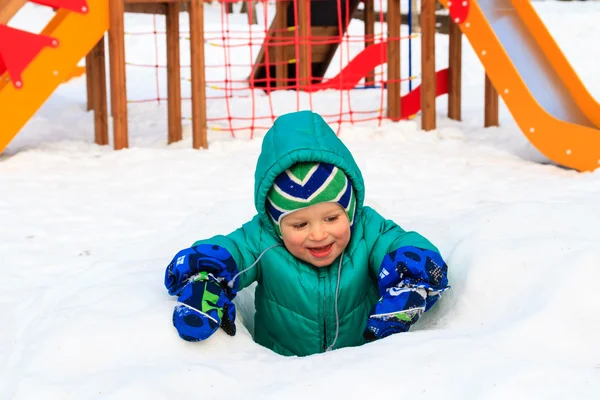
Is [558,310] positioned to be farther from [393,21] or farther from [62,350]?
[393,21]

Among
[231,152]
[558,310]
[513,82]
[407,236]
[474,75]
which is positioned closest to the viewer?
[558,310]

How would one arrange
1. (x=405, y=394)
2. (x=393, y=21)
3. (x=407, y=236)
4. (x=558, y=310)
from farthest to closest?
(x=393, y=21) → (x=407, y=236) → (x=558, y=310) → (x=405, y=394)

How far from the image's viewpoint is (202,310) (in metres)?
2.37

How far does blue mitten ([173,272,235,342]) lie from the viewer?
233 cm

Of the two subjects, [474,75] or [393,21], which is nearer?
[393,21]

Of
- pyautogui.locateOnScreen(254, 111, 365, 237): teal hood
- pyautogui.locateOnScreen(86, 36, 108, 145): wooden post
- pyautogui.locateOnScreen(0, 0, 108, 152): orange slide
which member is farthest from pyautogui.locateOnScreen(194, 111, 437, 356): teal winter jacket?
pyautogui.locateOnScreen(86, 36, 108, 145): wooden post

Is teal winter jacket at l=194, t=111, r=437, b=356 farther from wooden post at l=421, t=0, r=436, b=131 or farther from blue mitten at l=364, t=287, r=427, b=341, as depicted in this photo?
wooden post at l=421, t=0, r=436, b=131

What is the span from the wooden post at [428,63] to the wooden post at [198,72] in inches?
63.6

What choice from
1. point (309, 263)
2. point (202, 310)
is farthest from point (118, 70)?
point (202, 310)

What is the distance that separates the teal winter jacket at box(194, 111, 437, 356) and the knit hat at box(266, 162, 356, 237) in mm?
37

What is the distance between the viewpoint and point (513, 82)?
5.18 meters

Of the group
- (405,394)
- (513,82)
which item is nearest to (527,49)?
(513,82)

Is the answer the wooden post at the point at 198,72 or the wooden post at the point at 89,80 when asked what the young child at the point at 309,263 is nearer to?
the wooden post at the point at 198,72

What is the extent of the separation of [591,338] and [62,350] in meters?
1.45
